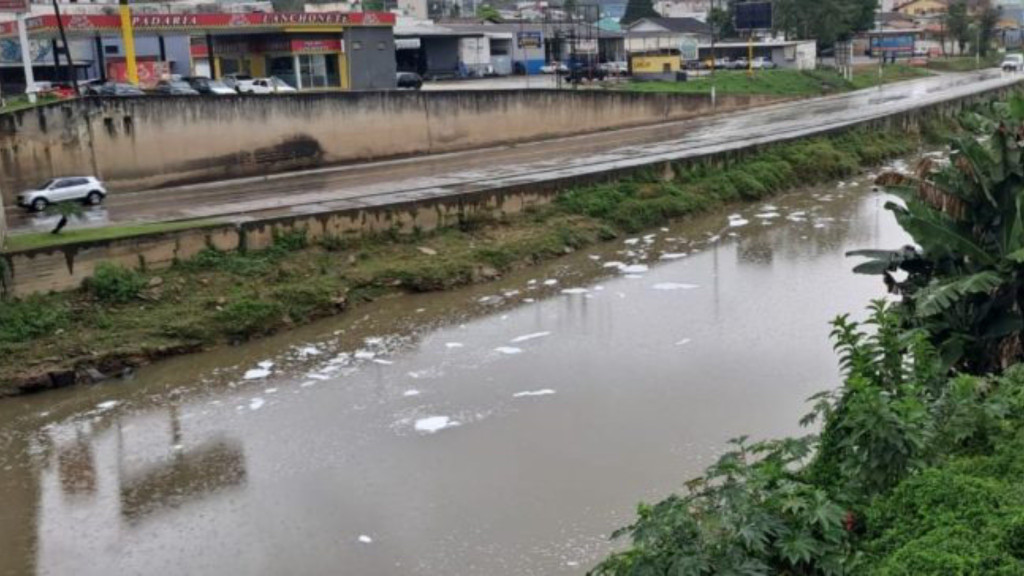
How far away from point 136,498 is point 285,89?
23235 millimetres

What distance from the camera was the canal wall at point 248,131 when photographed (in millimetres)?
23672

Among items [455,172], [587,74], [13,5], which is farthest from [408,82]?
[13,5]

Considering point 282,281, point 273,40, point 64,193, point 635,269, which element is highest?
point 273,40

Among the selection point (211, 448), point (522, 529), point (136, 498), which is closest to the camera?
point (522, 529)

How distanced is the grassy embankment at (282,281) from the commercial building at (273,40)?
13.7 meters

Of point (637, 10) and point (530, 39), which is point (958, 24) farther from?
point (530, 39)

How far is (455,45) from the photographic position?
5019 cm

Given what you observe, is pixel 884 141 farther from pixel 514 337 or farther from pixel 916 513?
pixel 916 513

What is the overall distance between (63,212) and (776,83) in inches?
1594

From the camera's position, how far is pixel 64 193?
22.3 meters

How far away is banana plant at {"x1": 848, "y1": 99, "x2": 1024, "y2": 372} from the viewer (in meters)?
9.76

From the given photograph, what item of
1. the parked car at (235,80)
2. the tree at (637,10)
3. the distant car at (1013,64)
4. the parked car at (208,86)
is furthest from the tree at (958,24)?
the parked car at (208,86)

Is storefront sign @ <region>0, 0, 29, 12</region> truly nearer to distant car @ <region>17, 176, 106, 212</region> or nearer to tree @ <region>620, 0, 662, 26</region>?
distant car @ <region>17, 176, 106, 212</region>

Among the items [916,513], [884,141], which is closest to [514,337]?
[916,513]
